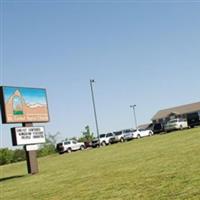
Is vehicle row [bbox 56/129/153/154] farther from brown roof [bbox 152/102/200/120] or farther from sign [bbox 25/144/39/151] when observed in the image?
brown roof [bbox 152/102/200/120]

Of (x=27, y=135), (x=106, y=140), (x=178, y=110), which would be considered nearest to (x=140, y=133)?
(x=106, y=140)

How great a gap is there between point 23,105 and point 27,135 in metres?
2.32

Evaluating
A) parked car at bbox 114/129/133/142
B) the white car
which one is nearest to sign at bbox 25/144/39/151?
parked car at bbox 114/129/133/142

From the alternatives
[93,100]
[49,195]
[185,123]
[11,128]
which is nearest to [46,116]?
[11,128]

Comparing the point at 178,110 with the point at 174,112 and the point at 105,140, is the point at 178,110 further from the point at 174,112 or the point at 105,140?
the point at 105,140

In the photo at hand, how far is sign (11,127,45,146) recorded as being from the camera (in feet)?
97.9

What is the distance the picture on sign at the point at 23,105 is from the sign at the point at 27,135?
0.80 metres

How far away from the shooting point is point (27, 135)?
30844mm

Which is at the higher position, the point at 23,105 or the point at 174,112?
the point at 174,112

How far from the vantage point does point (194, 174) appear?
43.9 ft

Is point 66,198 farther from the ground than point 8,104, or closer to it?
closer to it

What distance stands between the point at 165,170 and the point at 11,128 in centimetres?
1598

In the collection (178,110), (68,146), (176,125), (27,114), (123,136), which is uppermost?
(178,110)

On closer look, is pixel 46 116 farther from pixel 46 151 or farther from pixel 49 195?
pixel 46 151
